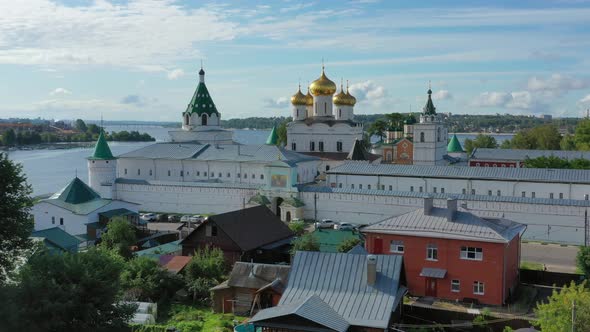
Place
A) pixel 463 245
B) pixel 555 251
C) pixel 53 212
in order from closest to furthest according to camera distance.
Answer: pixel 463 245, pixel 555 251, pixel 53 212

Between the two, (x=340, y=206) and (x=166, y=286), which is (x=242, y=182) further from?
(x=166, y=286)

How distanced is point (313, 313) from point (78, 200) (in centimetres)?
1623

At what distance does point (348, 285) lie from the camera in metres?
13.7

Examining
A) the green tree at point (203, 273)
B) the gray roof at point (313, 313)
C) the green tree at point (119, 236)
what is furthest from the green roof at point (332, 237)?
the gray roof at point (313, 313)

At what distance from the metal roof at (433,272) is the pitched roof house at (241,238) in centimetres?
450

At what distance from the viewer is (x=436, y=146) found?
38.8 meters

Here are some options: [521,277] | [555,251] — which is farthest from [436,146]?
[521,277]

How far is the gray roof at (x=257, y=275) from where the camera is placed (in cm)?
1534

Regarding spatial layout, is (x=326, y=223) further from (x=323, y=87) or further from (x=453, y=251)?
(x=323, y=87)

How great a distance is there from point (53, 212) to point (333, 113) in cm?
2112

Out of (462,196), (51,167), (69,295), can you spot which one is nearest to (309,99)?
(462,196)

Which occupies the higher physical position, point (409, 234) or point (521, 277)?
point (409, 234)

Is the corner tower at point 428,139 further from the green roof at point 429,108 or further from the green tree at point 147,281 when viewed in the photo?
the green tree at point 147,281

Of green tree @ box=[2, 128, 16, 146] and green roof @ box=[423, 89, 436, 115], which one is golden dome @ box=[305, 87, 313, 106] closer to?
green roof @ box=[423, 89, 436, 115]
